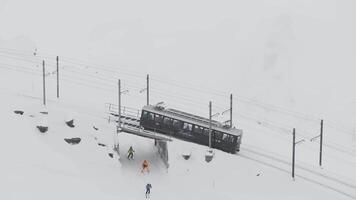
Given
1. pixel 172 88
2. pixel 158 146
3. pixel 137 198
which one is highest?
pixel 172 88

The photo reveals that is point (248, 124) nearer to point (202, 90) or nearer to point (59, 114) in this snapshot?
point (59, 114)

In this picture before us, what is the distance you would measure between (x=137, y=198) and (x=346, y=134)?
8990 cm

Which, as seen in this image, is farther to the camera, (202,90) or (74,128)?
(202,90)

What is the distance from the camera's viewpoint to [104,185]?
204ft

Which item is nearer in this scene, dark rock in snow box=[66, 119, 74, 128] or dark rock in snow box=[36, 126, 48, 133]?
dark rock in snow box=[36, 126, 48, 133]

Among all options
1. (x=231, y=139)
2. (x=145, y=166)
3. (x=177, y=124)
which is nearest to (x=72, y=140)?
(x=145, y=166)

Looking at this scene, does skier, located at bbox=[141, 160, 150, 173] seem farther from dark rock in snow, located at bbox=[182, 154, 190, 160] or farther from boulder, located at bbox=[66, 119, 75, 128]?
boulder, located at bbox=[66, 119, 75, 128]

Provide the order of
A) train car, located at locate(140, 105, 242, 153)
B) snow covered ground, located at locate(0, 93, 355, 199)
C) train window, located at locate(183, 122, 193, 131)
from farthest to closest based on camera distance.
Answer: train window, located at locate(183, 122, 193, 131) < train car, located at locate(140, 105, 242, 153) < snow covered ground, located at locate(0, 93, 355, 199)

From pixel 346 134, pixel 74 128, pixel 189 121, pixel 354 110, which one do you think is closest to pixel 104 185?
pixel 74 128

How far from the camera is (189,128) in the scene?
76.8 meters

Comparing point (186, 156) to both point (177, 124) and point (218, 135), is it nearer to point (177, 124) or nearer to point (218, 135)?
point (218, 135)

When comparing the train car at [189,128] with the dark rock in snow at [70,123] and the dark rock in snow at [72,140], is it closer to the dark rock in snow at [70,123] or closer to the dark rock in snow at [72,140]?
the dark rock in snow at [70,123]

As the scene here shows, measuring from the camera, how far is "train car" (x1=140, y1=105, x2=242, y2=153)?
247 feet

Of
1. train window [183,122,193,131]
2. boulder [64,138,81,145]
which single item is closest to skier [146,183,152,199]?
boulder [64,138,81,145]
